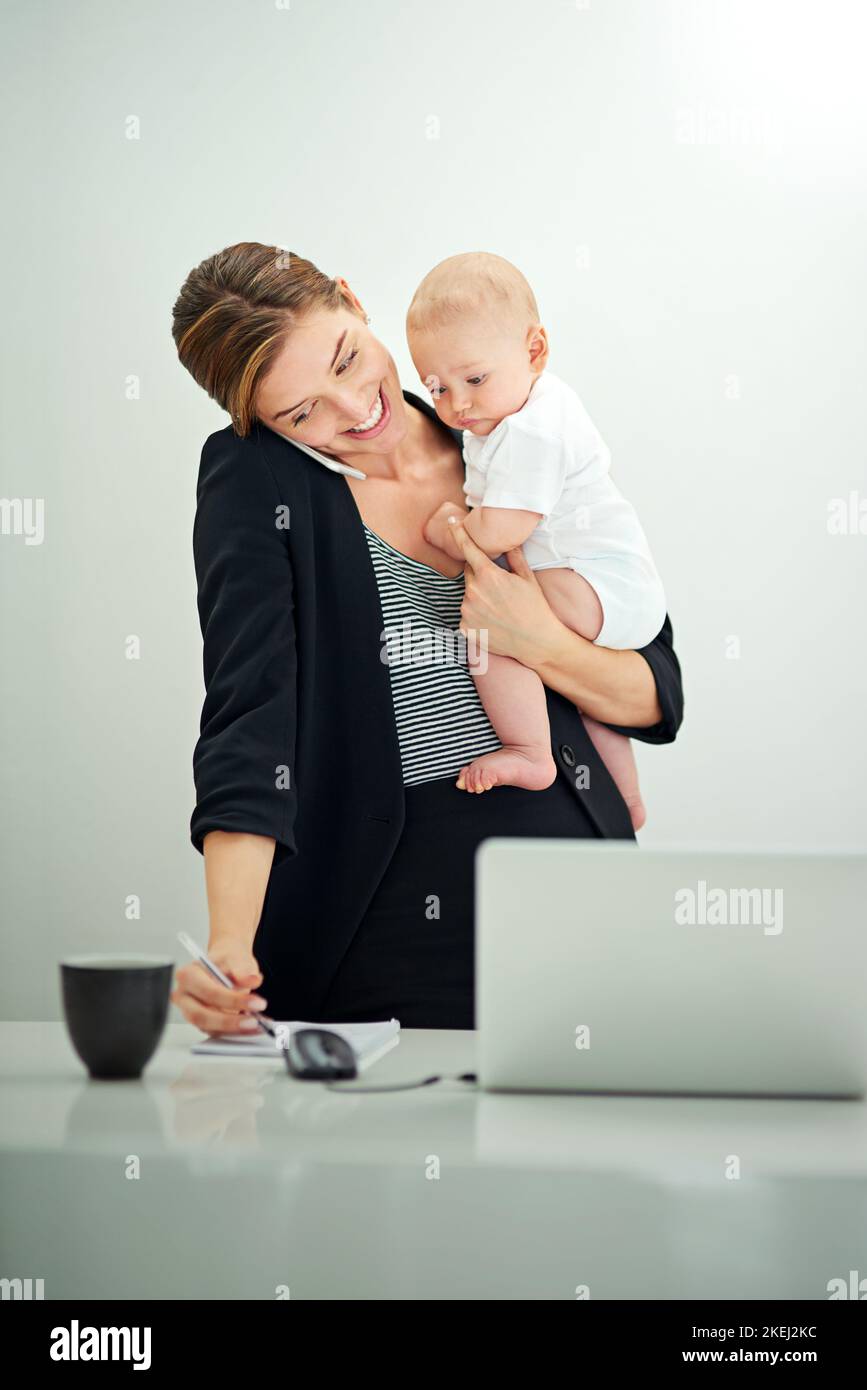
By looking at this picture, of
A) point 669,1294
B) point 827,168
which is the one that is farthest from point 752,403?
point 669,1294

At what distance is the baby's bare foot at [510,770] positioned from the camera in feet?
5.08

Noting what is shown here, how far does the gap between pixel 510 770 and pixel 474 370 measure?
0.55m

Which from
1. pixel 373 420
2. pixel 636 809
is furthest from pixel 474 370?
pixel 636 809

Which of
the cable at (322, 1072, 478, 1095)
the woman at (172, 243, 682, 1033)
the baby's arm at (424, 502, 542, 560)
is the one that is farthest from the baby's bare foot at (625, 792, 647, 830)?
the cable at (322, 1072, 478, 1095)

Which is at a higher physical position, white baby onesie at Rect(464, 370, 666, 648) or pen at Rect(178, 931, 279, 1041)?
white baby onesie at Rect(464, 370, 666, 648)

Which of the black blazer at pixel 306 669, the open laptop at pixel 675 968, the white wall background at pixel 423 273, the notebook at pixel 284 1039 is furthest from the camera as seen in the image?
the white wall background at pixel 423 273

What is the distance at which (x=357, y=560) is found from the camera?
1.57m

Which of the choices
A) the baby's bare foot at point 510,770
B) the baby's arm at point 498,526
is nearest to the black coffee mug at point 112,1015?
the baby's bare foot at point 510,770

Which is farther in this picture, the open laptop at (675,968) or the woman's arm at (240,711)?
the woman's arm at (240,711)

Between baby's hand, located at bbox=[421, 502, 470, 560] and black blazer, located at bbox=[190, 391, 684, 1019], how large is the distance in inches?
5.5

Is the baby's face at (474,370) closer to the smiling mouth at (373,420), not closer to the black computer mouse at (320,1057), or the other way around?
the smiling mouth at (373,420)

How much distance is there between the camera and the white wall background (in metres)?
2.67

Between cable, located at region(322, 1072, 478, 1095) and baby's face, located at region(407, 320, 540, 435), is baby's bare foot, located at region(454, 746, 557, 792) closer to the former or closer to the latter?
baby's face, located at region(407, 320, 540, 435)
